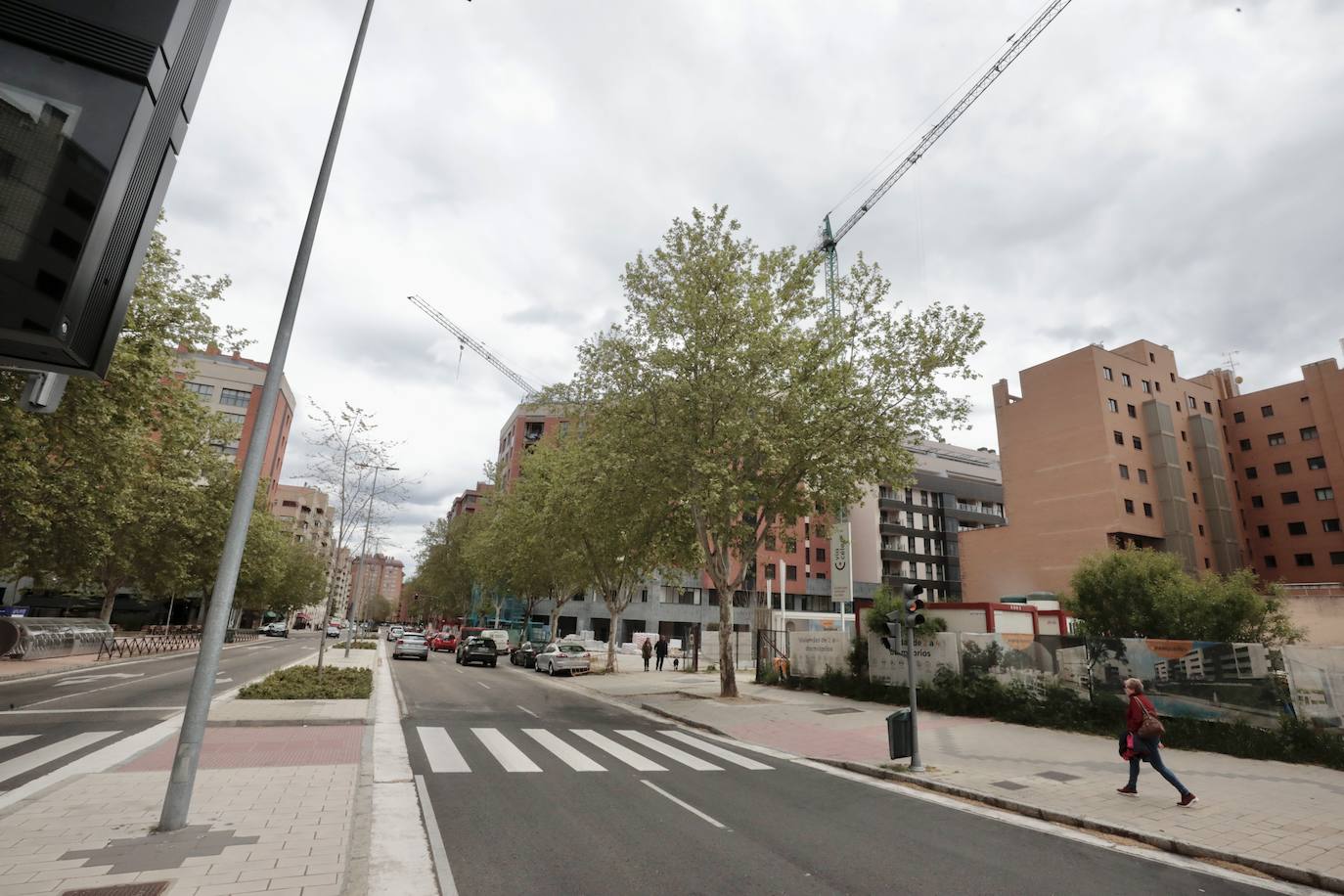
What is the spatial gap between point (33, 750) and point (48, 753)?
447 mm

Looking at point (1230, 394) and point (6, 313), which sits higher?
point (1230, 394)

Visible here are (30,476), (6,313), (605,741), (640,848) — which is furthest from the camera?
(30,476)

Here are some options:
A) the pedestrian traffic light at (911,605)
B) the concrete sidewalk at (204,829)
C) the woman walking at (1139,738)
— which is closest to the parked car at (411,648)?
the concrete sidewalk at (204,829)

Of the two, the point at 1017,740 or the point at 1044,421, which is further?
the point at 1044,421

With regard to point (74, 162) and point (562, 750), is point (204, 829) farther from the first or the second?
point (562, 750)

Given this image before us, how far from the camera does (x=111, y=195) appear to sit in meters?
3.40

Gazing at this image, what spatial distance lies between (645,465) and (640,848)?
15.1 m

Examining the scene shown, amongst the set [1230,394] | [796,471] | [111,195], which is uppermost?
Result: [1230,394]

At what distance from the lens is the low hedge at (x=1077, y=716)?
11.2m

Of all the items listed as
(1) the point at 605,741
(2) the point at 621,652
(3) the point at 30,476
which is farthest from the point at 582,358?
(2) the point at 621,652

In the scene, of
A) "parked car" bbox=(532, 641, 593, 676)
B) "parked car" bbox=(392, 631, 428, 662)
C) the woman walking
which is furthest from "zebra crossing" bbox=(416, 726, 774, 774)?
"parked car" bbox=(392, 631, 428, 662)

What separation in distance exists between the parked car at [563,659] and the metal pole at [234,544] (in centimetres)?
2444

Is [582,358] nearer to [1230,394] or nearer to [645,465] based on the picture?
[645,465]

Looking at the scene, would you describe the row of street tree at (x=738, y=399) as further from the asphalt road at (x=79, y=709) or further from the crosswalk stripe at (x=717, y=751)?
the asphalt road at (x=79, y=709)
